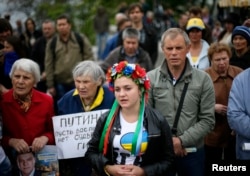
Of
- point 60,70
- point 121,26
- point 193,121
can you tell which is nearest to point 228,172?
point 193,121

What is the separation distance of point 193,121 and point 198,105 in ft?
0.51

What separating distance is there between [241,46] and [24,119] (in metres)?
2.92

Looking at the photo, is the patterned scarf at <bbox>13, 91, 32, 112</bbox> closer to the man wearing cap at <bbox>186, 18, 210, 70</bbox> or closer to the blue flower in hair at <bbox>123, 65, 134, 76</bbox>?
the blue flower in hair at <bbox>123, 65, 134, 76</bbox>

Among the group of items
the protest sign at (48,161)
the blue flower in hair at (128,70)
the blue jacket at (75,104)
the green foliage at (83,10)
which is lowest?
the protest sign at (48,161)

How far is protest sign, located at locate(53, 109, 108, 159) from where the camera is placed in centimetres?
527

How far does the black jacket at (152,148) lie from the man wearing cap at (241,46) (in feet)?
8.20

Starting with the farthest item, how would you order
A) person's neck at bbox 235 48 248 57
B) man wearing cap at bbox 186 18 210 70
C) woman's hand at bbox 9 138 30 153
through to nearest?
man wearing cap at bbox 186 18 210 70 < person's neck at bbox 235 48 248 57 < woman's hand at bbox 9 138 30 153

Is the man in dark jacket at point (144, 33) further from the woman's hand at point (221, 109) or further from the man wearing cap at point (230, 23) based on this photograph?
the woman's hand at point (221, 109)

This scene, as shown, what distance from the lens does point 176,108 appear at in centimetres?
481

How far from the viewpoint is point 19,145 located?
201 inches

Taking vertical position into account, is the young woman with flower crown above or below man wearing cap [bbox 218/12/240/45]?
below

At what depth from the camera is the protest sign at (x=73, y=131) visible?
17.3 ft

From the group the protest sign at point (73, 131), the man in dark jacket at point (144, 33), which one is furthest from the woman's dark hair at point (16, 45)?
the man in dark jacket at point (144, 33)

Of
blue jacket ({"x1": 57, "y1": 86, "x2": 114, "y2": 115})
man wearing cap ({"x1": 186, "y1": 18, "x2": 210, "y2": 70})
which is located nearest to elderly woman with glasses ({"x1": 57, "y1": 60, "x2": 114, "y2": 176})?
blue jacket ({"x1": 57, "y1": 86, "x2": 114, "y2": 115})
